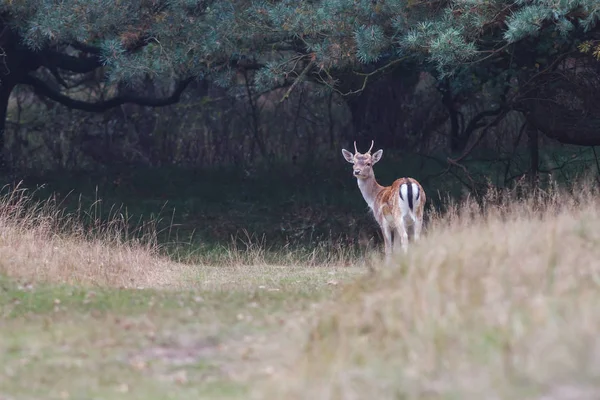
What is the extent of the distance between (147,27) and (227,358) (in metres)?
8.37

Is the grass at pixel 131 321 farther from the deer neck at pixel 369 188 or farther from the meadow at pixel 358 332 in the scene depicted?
the deer neck at pixel 369 188

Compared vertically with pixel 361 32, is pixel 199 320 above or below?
below

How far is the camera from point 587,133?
47.1 feet

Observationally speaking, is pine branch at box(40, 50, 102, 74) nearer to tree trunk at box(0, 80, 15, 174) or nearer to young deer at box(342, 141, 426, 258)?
tree trunk at box(0, 80, 15, 174)

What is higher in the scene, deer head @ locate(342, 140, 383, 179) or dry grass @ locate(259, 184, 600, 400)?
deer head @ locate(342, 140, 383, 179)

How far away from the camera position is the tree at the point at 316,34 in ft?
39.1

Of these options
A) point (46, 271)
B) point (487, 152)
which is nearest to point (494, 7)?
point (46, 271)

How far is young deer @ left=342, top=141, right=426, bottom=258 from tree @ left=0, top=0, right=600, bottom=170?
3.64 feet

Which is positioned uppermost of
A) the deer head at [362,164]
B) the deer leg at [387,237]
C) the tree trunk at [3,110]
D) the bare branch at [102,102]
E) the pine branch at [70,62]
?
the pine branch at [70,62]

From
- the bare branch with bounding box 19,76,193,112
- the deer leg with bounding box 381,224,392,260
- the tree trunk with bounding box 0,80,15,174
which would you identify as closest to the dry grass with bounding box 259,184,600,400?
the deer leg with bounding box 381,224,392,260

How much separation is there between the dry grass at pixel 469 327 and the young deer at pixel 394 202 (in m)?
4.27

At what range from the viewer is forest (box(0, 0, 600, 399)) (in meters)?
6.02

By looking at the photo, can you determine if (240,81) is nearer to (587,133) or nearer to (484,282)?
(587,133)

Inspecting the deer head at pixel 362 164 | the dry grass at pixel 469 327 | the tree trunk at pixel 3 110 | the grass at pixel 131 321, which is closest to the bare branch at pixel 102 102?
the tree trunk at pixel 3 110
